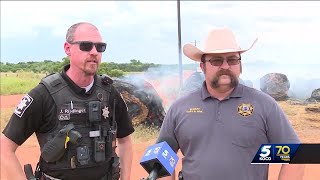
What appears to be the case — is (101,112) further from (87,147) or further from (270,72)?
(270,72)

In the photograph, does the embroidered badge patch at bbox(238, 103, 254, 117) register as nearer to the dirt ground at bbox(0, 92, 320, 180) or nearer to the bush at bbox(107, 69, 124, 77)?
the dirt ground at bbox(0, 92, 320, 180)

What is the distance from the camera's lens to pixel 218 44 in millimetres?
3004

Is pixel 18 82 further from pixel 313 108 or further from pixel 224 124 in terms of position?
pixel 224 124

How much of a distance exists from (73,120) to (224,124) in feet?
3.81

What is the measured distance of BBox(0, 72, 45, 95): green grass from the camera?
55.7 ft

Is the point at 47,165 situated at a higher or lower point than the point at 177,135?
lower

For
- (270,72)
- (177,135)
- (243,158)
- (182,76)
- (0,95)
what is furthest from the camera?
(0,95)

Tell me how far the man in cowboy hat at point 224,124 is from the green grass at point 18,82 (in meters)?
14.5

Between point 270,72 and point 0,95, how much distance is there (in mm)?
10616

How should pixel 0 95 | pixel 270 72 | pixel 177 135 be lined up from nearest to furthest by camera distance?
pixel 177 135 < pixel 270 72 < pixel 0 95

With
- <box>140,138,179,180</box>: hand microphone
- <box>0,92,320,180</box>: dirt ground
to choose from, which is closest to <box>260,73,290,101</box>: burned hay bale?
<box>0,92,320,180</box>: dirt ground

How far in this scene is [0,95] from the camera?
59.3ft

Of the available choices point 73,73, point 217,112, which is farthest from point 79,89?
point 217,112

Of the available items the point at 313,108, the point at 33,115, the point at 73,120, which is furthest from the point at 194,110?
the point at 313,108
